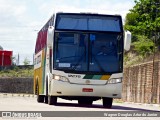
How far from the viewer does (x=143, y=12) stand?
72.5 meters

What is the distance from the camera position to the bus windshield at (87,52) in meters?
23.3

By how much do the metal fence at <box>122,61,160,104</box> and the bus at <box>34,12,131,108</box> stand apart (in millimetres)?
16061

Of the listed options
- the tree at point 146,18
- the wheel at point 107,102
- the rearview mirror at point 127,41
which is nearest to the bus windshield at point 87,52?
the rearview mirror at point 127,41

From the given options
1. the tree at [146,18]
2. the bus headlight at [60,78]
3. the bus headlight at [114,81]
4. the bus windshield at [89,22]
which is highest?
the tree at [146,18]

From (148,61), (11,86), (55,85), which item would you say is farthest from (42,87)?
(11,86)

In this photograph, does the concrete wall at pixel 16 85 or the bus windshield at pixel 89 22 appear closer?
the bus windshield at pixel 89 22

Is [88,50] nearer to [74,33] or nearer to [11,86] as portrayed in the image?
[74,33]

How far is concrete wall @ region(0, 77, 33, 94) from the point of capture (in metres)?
97.8

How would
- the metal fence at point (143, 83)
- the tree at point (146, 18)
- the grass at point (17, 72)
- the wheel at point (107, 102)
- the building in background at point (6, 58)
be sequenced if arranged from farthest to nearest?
the building in background at point (6, 58)
the grass at point (17, 72)
the tree at point (146, 18)
the metal fence at point (143, 83)
the wheel at point (107, 102)

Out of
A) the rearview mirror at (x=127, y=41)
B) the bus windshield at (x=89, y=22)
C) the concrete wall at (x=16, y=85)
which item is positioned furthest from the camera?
the concrete wall at (x=16, y=85)

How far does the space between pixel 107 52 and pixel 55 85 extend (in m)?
2.30

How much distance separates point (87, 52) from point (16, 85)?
75.3 metres

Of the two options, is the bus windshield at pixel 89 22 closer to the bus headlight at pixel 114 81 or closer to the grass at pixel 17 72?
the bus headlight at pixel 114 81

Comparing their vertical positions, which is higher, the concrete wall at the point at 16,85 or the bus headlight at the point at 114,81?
the bus headlight at the point at 114,81
